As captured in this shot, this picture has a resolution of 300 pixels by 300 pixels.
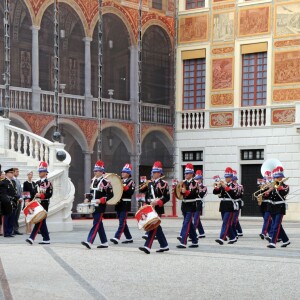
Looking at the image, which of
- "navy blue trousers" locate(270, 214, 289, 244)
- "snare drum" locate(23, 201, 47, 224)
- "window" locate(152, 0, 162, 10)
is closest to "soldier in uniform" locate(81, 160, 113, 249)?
→ "snare drum" locate(23, 201, 47, 224)

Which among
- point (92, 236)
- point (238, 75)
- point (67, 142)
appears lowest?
point (92, 236)

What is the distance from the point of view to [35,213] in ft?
49.1

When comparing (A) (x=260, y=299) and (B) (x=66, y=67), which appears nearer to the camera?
(A) (x=260, y=299)

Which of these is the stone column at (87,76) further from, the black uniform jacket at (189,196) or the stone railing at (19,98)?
the black uniform jacket at (189,196)

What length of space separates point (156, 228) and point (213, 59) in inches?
702

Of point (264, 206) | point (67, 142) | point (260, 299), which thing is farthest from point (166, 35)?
point (260, 299)

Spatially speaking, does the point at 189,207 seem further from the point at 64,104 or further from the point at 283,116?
the point at 283,116

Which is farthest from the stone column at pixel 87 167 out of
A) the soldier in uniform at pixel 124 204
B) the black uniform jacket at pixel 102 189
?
the black uniform jacket at pixel 102 189

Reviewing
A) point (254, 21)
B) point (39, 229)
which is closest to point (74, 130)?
point (254, 21)

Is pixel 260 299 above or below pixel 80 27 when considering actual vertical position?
below

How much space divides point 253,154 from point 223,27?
5.39 meters

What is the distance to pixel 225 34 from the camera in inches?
1186

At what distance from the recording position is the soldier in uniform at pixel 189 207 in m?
14.7

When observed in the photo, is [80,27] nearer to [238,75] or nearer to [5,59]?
[5,59]
